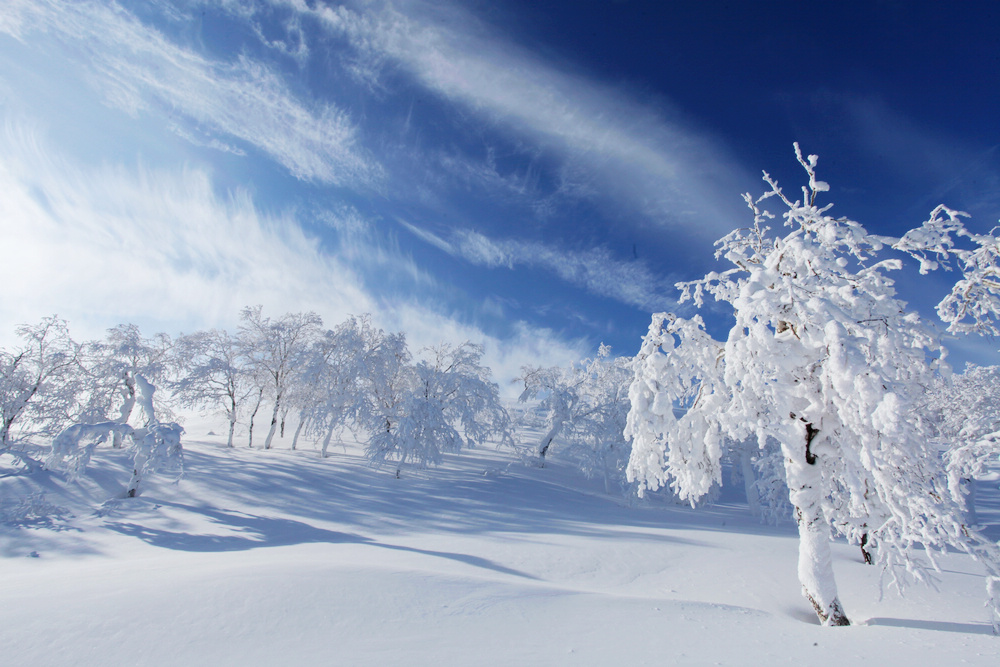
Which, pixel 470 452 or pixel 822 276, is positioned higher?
pixel 822 276

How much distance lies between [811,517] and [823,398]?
2.09 m

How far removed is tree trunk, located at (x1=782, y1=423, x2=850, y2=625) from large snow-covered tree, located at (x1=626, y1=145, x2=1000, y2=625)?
2 centimetres

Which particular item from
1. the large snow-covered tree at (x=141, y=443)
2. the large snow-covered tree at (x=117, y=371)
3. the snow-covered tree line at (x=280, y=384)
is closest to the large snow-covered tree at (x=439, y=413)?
the snow-covered tree line at (x=280, y=384)

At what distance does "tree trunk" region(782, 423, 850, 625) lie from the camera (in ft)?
22.9

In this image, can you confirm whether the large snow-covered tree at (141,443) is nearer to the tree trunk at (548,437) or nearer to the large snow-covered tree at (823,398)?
the large snow-covered tree at (823,398)

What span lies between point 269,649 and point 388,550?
6847mm

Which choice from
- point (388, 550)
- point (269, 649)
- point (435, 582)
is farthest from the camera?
point (388, 550)

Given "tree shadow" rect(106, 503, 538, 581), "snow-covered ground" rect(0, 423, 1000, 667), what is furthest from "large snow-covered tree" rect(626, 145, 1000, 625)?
"tree shadow" rect(106, 503, 538, 581)

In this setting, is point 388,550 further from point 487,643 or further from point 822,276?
point 822,276

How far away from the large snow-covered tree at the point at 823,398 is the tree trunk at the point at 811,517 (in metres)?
0.02

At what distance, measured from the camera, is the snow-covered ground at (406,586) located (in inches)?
169

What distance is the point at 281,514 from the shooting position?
47.6 feet

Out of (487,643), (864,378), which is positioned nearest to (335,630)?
(487,643)

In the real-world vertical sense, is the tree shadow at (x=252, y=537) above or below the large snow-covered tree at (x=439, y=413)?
below
